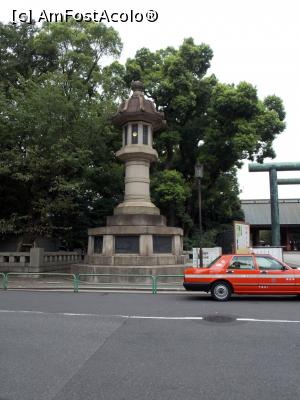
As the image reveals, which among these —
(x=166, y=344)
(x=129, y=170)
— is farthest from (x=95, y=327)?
(x=129, y=170)

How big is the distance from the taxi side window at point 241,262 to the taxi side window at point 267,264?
26cm

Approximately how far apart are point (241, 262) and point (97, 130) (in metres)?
14.7

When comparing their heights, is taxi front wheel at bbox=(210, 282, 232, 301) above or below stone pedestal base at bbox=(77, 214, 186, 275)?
below

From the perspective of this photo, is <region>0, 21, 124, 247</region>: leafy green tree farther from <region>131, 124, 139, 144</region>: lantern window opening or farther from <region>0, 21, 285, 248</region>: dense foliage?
<region>131, 124, 139, 144</region>: lantern window opening

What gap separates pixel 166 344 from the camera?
22.2 feet

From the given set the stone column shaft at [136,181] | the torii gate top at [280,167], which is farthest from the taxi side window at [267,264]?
the torii gate top at [280,167]

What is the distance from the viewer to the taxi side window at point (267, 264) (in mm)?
12156

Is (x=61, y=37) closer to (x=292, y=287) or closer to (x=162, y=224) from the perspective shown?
(x=162, y=224)

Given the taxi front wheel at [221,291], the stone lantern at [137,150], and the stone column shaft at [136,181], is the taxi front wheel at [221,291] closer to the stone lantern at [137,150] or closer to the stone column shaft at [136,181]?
the stone lantern at [137,150]

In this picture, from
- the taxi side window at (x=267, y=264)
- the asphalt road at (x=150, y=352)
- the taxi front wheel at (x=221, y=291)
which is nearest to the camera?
the asphalt road at (x=150, y=352)

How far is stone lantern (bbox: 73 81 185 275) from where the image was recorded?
17611mm

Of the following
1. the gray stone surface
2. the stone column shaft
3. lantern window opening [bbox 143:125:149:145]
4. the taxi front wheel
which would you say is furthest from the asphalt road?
lantern window opening [bbox 143:125:149:145]

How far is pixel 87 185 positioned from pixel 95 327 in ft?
58.5

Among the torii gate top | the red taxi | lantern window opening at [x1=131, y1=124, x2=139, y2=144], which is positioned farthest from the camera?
the torii gate top
